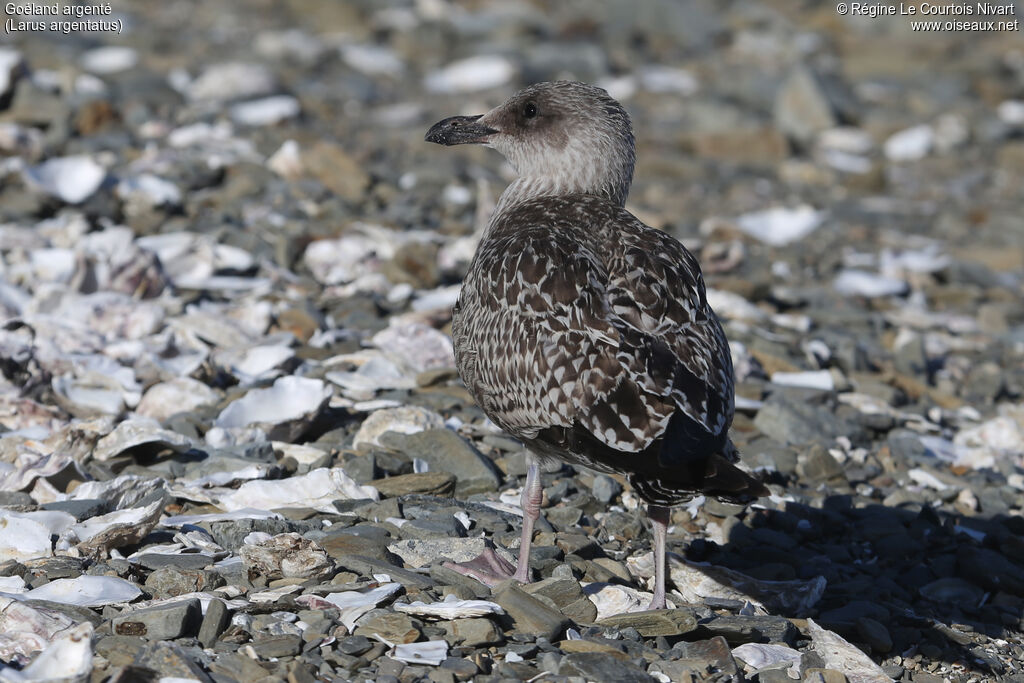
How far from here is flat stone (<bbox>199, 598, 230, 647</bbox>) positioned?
3977 millimetres

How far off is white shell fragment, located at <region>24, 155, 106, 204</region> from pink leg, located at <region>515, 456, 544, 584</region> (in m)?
4.94

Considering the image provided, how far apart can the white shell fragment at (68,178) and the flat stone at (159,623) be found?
205 inches

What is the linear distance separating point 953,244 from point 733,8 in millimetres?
10509

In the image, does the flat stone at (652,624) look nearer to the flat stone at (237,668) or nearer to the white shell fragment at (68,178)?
the flat stone at (237,668)

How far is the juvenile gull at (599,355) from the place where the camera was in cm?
416

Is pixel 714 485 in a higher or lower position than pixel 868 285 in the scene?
higher

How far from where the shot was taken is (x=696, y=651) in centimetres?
425

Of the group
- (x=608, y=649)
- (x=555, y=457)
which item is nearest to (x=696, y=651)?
(x=608, y=649)

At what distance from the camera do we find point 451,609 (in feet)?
13.7

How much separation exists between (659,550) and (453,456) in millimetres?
1217

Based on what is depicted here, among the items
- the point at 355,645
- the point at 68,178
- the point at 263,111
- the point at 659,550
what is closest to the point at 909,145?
the point at 263,111

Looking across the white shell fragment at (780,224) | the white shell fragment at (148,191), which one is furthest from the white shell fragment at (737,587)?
the white shell fragment at (780,224)

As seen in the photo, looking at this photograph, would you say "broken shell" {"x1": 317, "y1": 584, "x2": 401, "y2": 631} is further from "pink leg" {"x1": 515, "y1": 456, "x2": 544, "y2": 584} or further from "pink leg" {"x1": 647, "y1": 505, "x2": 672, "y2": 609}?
"pink leg" {"x1": 647, "y1": 505, "x2": 672, "y2": 609}

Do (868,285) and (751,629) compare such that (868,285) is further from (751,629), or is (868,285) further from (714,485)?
(714,485)
